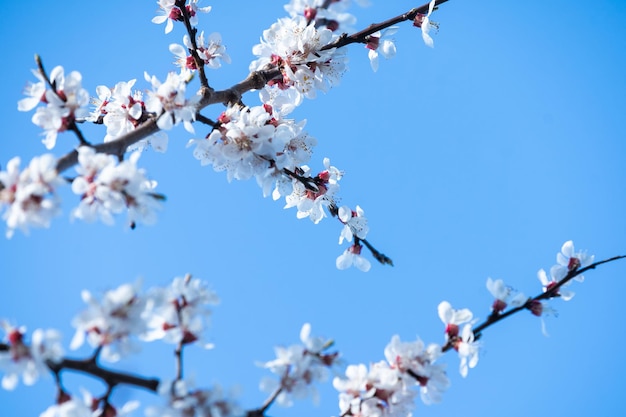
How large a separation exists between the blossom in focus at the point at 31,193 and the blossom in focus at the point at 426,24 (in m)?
2.41

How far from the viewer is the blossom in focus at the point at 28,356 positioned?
179 centimetres

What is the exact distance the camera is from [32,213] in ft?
6.70

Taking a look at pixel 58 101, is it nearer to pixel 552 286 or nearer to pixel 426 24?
pixel 426 24

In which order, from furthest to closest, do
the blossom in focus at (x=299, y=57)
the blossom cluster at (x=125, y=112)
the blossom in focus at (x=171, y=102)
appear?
the blossom in focus at (x=299, y=57), the blossom cluster at (x=125, y=112), the blossom in focus at (x=171, y=102)

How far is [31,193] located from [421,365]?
72.9 inches

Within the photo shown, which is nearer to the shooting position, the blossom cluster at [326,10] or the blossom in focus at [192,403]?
the blossom in focus at [192,403]

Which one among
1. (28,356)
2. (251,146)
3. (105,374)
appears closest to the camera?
(28,356)

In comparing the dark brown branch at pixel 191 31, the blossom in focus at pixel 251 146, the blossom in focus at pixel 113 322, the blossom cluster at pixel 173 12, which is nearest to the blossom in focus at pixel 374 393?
the blossom in focus at pixel 113 322

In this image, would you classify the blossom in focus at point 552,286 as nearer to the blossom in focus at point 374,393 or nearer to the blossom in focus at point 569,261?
the blossom in focus at point 569,261

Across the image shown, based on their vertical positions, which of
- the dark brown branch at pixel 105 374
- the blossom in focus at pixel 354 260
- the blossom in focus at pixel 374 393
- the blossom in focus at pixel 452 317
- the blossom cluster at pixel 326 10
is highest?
the blossom cluster at pixel 326 10

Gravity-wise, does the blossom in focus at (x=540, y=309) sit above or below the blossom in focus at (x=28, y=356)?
above

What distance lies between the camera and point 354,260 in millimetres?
3613

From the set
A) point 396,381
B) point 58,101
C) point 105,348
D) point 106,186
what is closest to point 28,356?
point 105,348

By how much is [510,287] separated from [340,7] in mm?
1684
